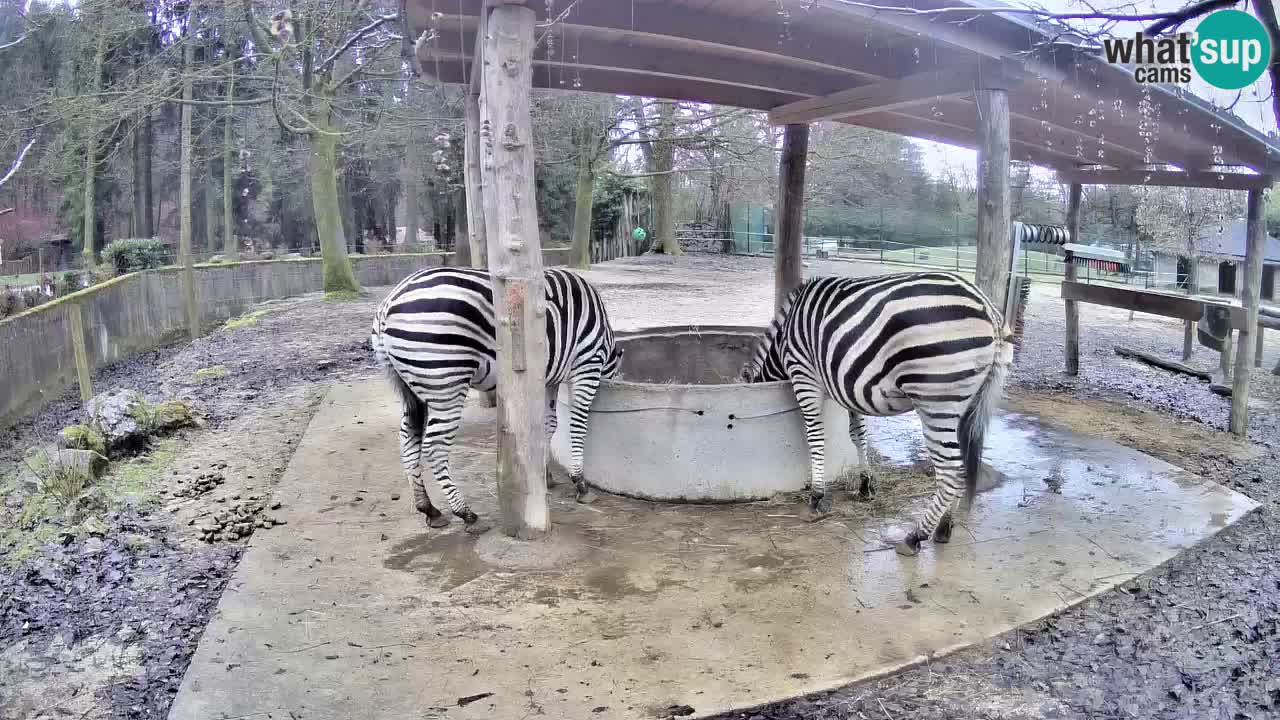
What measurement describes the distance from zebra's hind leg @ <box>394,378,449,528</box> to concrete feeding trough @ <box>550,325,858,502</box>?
3.75 ft

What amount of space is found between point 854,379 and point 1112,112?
348 centimetres

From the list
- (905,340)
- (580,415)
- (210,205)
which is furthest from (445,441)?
(210,205)

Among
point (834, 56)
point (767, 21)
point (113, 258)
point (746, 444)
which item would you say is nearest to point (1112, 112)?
point (834, 56)

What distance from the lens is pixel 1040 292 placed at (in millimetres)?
18000

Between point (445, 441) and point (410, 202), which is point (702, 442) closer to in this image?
point (445, 441)

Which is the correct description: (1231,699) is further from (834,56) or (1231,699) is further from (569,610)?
(834,56)

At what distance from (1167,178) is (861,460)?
5.69 m

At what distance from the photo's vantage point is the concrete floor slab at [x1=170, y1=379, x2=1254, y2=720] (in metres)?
3.35

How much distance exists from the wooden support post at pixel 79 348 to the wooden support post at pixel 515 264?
21.3 ft

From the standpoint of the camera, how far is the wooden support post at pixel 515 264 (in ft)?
14.6

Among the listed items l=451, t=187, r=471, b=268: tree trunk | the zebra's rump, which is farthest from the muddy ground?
l=451, t=187, r=471, b=268: tree trunk

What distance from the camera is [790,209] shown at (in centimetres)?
831

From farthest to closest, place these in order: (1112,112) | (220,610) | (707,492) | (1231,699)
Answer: (1112,112) → (707,492) → (220,610) → (1231,699)

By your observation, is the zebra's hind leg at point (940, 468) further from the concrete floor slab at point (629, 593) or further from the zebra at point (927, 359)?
the concrete floor slab at point (629, 593)
